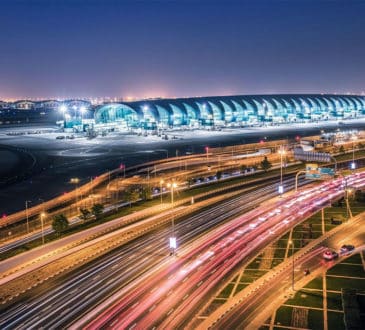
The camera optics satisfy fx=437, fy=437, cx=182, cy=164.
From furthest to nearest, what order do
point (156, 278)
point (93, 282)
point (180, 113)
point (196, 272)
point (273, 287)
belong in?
point (180, 113) → point (196, 272) → point (156, 278) → point (93, 282) → point (273, 287)

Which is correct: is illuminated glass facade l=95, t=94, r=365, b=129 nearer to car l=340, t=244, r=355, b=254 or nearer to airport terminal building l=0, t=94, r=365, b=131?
airport terminal building l=0, t=94, r=365, b=131

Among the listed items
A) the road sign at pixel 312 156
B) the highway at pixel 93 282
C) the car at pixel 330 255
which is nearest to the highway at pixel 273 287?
the car at pixel 330 255

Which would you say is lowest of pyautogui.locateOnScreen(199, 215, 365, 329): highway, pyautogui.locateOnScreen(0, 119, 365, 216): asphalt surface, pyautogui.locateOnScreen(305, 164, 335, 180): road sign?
pyautogui.locateOnScreen(199, 215, 365, 329): highway

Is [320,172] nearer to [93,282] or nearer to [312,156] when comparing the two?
[93,282]

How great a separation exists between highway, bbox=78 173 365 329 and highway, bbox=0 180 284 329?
1613mm

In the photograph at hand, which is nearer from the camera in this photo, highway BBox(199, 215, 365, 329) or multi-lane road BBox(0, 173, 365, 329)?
highway BBox(199, 215, 365, 329)

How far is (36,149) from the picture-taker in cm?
11469

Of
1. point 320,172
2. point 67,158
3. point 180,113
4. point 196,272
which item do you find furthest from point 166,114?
point 196,272

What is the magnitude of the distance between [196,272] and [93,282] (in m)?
7.51

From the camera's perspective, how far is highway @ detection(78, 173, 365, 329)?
25.8 m

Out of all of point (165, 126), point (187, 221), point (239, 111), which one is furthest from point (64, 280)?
point (239, 111)

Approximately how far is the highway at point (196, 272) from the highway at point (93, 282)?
63.5 inches

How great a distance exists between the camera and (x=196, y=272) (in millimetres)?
32375

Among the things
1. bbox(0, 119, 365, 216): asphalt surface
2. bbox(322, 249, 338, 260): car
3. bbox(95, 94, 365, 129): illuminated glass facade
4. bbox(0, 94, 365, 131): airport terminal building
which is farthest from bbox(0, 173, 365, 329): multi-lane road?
bbox(95, 94, 365, 129): illuminated glass facade
